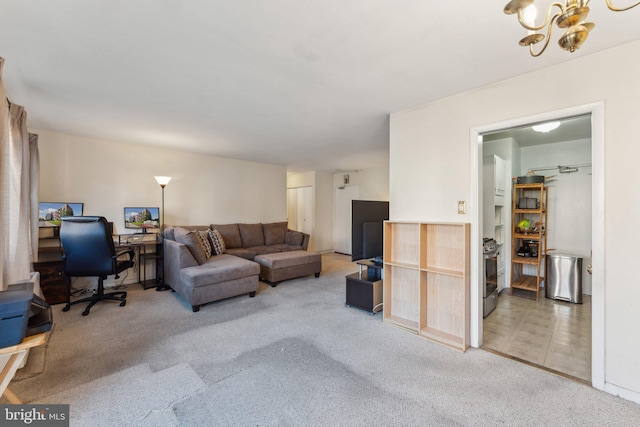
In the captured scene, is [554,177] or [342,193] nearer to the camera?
[554,177]

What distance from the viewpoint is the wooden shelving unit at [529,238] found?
3672 millimetres

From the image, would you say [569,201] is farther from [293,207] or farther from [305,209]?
[293,207]

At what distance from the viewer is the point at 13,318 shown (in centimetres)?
124

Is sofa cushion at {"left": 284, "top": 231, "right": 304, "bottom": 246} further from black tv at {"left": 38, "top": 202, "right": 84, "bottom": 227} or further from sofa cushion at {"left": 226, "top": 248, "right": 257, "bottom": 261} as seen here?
black tv at {"left": 38, "top": 202, "right": 84, "bottom": 227}

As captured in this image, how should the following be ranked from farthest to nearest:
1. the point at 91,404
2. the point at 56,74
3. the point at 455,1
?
the point at 56,74 → the point at 91,404 → the point at 455,1

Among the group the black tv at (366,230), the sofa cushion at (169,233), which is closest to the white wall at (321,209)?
the sofa cushion at (169,233)

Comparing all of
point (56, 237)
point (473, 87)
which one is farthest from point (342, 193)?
point (56, 237)

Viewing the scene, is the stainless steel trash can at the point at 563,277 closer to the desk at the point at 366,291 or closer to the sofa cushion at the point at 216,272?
the desk at the point at 366,291

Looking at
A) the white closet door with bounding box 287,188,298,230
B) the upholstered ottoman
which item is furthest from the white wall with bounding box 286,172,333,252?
the upholstered ottoman

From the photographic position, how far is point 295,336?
254 centimetres

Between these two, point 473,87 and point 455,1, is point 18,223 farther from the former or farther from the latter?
point 473,87

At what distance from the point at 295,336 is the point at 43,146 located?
4307 millimetres

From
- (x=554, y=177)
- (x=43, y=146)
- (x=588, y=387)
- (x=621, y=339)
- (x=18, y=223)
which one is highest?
(x=43, y=146)

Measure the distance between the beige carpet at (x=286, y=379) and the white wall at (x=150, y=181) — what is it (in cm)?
191
